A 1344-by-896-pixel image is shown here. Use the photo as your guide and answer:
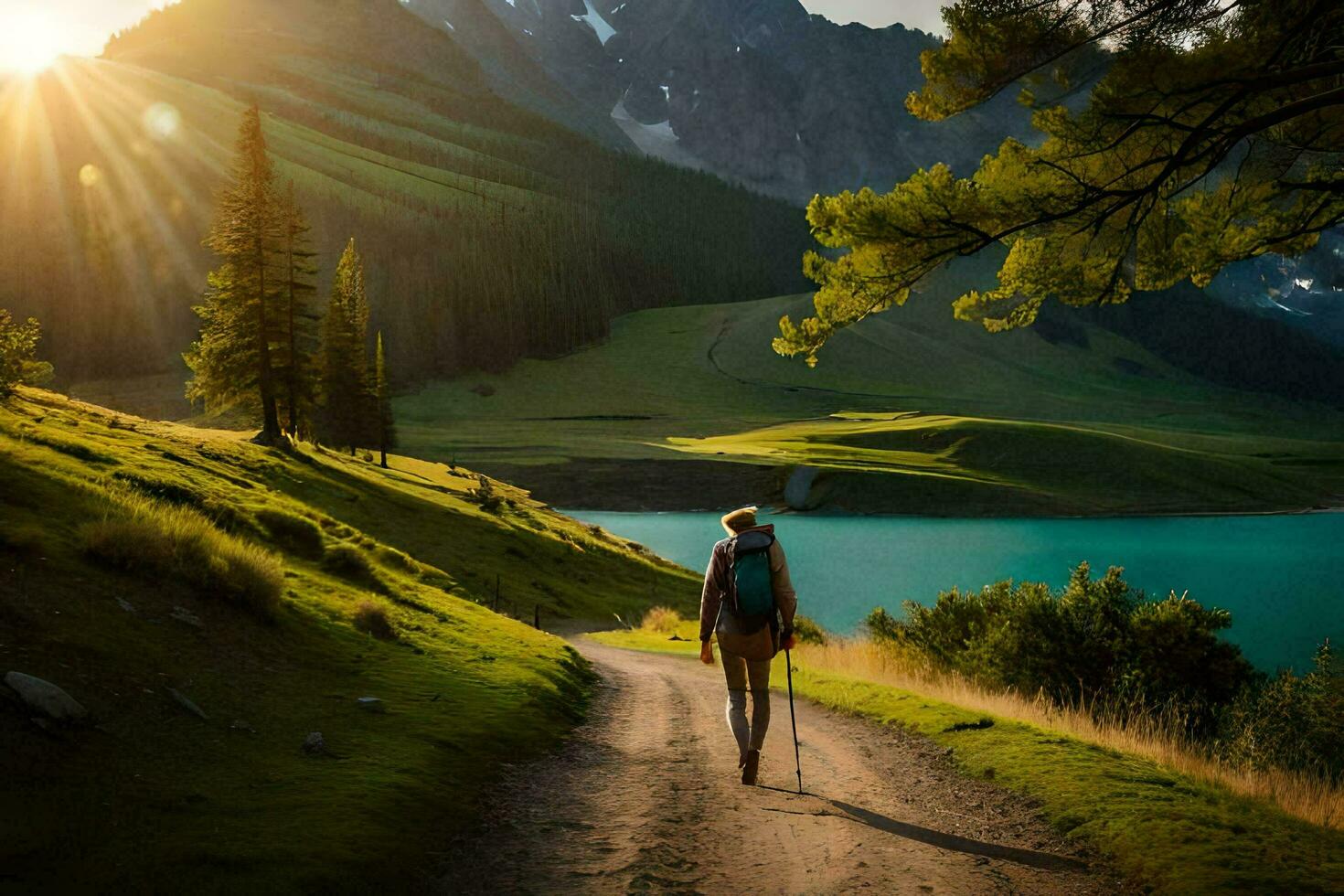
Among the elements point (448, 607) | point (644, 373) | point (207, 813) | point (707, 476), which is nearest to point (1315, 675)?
point (448, 607)

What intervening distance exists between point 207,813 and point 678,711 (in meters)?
9.10

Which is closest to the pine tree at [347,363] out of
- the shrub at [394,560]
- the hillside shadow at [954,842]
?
the shrub at [394,560]

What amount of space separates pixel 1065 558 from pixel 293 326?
55952 mm

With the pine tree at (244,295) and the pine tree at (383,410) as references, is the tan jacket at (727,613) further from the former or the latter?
the pine tree at (383,410)

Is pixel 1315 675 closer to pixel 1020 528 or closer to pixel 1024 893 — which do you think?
pixel 1024 893

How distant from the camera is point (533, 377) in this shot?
613 ft

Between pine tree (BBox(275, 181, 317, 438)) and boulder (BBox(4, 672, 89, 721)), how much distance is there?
113 ft

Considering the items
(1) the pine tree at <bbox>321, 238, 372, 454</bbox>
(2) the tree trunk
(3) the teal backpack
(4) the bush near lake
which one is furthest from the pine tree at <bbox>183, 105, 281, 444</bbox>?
(3) the teal backpack

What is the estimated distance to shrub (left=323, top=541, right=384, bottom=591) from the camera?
17234 millimetres

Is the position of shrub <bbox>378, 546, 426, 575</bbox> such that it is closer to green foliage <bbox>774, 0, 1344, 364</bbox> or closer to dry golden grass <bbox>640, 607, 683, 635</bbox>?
dry golden grass <bbox>640, 607, 683, 635</bbox>

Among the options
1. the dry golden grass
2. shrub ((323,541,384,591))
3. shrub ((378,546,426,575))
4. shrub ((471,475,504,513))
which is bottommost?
the dry golden grass

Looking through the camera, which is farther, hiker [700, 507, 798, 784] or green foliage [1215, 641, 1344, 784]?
green foliage [1215, 641, 1344, 784]

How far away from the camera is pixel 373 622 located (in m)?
14.2

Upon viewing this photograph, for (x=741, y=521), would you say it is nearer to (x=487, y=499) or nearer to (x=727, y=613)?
(x=727, y=613)
